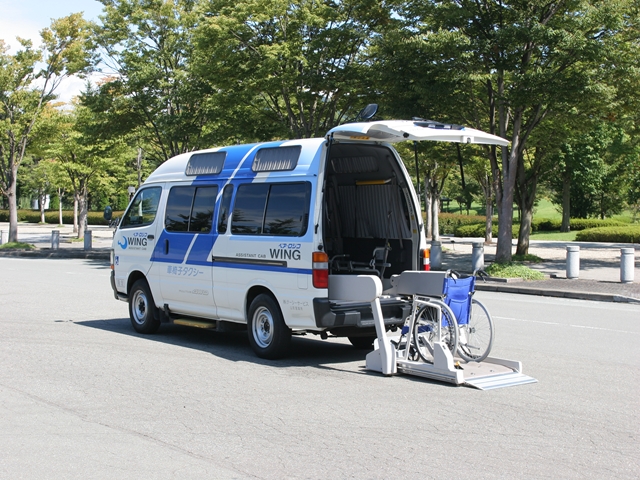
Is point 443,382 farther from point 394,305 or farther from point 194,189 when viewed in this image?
point 194,189

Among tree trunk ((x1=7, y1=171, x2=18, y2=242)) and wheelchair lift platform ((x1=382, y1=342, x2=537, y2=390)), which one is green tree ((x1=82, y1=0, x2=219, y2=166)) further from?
wheelchair lift platform ((x1=382, y1=342, x2=537, y2=390))

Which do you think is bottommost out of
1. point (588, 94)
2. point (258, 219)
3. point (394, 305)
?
point (394, 305)

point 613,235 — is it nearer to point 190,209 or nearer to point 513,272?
point 513,272

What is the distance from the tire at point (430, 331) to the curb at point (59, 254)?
24.5 m

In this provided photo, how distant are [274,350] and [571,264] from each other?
14042mm

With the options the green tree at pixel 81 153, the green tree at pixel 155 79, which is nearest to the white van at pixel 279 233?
the green tree at pixel 155 79

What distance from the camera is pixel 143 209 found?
11.3 m

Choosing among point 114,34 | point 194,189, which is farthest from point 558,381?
point 114,34

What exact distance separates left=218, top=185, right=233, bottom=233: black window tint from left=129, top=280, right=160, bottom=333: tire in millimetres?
2029

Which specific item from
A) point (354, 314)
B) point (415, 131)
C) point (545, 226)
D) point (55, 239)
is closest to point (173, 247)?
point (354, 314)

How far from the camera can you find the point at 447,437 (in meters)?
5.91

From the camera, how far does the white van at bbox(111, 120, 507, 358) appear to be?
337 inches

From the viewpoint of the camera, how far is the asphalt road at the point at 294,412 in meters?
5.29

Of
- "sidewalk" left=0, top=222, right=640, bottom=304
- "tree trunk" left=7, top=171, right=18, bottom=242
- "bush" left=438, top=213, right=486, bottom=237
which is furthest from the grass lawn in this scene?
"tree trunk" left=7, top=171, right=18, bottom=242
